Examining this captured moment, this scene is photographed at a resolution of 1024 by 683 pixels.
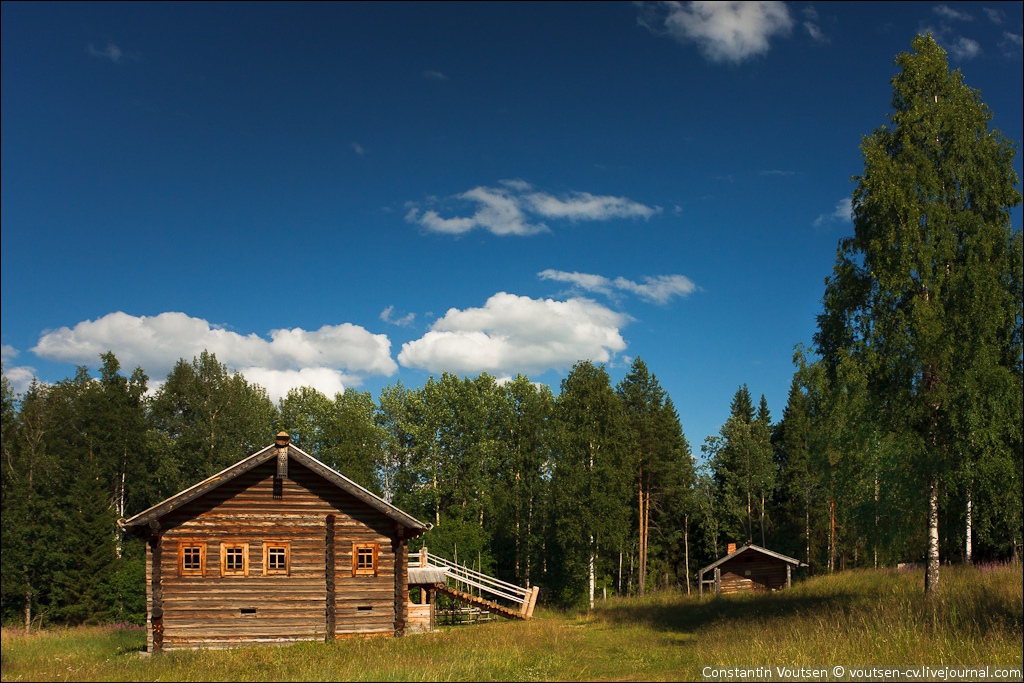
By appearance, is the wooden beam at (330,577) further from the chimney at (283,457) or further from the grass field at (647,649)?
the chimney at (283,457)

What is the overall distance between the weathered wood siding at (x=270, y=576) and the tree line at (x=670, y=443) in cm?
1634

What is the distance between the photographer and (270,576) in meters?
22.7

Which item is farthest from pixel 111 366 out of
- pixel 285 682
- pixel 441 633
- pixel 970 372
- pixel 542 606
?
pixel 970 372

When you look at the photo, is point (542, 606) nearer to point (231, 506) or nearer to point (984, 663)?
point (231, 506)

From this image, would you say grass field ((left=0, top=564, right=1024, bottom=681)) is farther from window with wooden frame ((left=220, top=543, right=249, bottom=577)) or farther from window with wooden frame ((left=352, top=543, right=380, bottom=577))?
window with wooden frame ((left=220, top=543, right=249, bottom=577))

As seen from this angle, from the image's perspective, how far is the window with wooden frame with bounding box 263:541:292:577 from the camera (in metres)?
22.7

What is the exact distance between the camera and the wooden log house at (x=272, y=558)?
22.0m

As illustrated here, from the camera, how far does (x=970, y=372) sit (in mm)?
18203

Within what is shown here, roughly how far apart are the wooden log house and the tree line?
52.0 feet

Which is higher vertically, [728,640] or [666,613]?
[728,640]

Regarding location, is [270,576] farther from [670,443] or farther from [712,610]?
[670,443]

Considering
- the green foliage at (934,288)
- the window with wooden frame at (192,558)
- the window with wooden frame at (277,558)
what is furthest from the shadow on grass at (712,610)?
the window with wooden frame at (192,558)

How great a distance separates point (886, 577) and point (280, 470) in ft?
86.2

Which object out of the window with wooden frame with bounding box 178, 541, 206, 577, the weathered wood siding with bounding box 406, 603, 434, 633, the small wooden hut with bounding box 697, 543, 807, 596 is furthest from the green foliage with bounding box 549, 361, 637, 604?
the window with wooden frame with bounding box 178, 541, 206, 577
